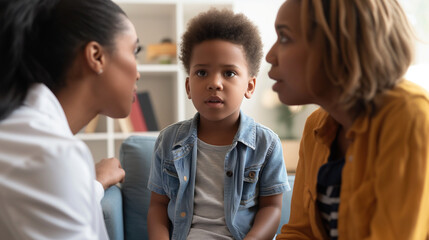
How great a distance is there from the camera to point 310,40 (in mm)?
856

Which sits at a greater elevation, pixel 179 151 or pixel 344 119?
A: pixel 344 119

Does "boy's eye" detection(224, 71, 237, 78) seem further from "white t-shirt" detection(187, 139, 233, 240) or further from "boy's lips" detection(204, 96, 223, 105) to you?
"white t-shirt" detection(187, 139, 233, 240)

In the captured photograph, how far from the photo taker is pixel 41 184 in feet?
2.57

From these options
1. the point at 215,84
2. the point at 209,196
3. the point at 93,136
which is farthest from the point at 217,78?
the point at 93,136

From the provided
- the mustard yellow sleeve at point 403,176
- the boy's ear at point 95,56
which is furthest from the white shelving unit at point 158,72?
the mustard yellow sleeve at point 403,176

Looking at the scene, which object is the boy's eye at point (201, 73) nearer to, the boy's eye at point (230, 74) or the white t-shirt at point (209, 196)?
the boy's eye at point (230, 74)

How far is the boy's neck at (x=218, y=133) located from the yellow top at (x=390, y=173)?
0.60m

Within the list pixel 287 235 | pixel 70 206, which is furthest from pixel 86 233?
pixel 287 235

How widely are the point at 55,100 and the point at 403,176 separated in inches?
28.6

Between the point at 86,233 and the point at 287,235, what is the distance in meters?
0.54

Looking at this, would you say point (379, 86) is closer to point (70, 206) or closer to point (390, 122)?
point (390, 122)

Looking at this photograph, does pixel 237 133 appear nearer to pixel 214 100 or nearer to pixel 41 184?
pixel 214 100

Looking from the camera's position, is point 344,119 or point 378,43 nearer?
point 378,43

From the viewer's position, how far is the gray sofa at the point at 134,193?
159 centimetres
